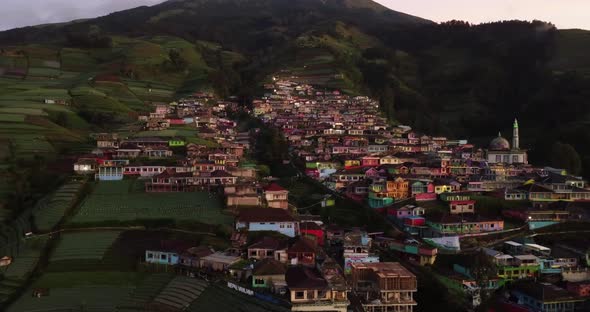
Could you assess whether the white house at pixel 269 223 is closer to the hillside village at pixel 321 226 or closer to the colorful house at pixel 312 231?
the hillside village at pixel 321 226

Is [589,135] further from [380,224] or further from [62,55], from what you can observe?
[62,55]

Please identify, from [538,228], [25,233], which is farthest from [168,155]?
[538,228]

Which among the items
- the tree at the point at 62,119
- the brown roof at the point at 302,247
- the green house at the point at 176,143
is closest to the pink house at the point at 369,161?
the green house at the point at 176,143

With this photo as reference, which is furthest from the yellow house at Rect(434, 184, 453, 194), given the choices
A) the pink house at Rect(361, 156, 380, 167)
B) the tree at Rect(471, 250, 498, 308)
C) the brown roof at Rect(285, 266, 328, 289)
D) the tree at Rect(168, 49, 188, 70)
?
the tree at Rect(168, 49, 188, 70)

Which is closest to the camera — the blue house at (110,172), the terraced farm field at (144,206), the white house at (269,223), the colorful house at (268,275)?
the colorful house at (268,275)

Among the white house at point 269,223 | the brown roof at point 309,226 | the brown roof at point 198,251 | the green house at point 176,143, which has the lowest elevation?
the brown roof at point 198,251

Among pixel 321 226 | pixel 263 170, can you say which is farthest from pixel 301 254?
pixel 263 170
